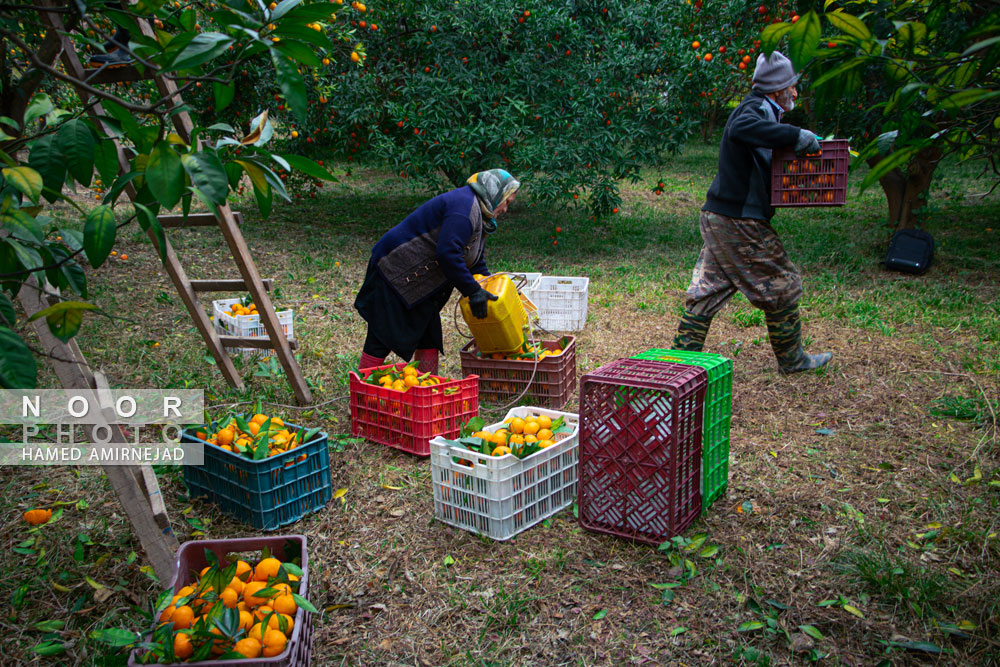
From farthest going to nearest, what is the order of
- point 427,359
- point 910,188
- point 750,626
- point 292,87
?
point 910,188
point 427,359
point 750,626
point 292,87

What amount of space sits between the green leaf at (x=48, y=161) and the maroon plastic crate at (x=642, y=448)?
6.71ft

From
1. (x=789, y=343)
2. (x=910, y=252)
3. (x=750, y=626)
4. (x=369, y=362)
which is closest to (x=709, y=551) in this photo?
(x=750, y=626)

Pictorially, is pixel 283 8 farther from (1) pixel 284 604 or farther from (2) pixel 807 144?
(2) pixel 807 144

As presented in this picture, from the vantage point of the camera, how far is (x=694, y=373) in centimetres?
286

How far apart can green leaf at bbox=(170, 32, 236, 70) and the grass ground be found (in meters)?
0.51

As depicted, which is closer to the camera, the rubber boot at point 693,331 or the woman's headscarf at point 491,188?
the woman's headscarf at point 491,188

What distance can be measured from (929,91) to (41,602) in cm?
321

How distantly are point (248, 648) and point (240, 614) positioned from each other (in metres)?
0.13

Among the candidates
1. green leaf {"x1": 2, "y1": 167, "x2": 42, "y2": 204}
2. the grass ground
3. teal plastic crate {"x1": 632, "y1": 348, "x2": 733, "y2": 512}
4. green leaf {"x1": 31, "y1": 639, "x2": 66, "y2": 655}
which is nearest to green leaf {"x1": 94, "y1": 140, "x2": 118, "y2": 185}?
green leaf {"x1": 2, "y1": 167, "x2": 42, "y2": 204}

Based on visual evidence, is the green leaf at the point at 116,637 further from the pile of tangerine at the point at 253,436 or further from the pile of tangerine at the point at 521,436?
the pile of tangerine at the point at 521,436

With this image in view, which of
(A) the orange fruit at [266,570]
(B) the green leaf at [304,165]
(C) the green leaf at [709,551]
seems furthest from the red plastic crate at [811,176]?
(B) the green leaf at [304,165]

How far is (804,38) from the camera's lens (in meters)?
1.21

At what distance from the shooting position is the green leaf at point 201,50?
1017 millimetres

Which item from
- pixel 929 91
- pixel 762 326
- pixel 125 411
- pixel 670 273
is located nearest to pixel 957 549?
pixel 929 91
